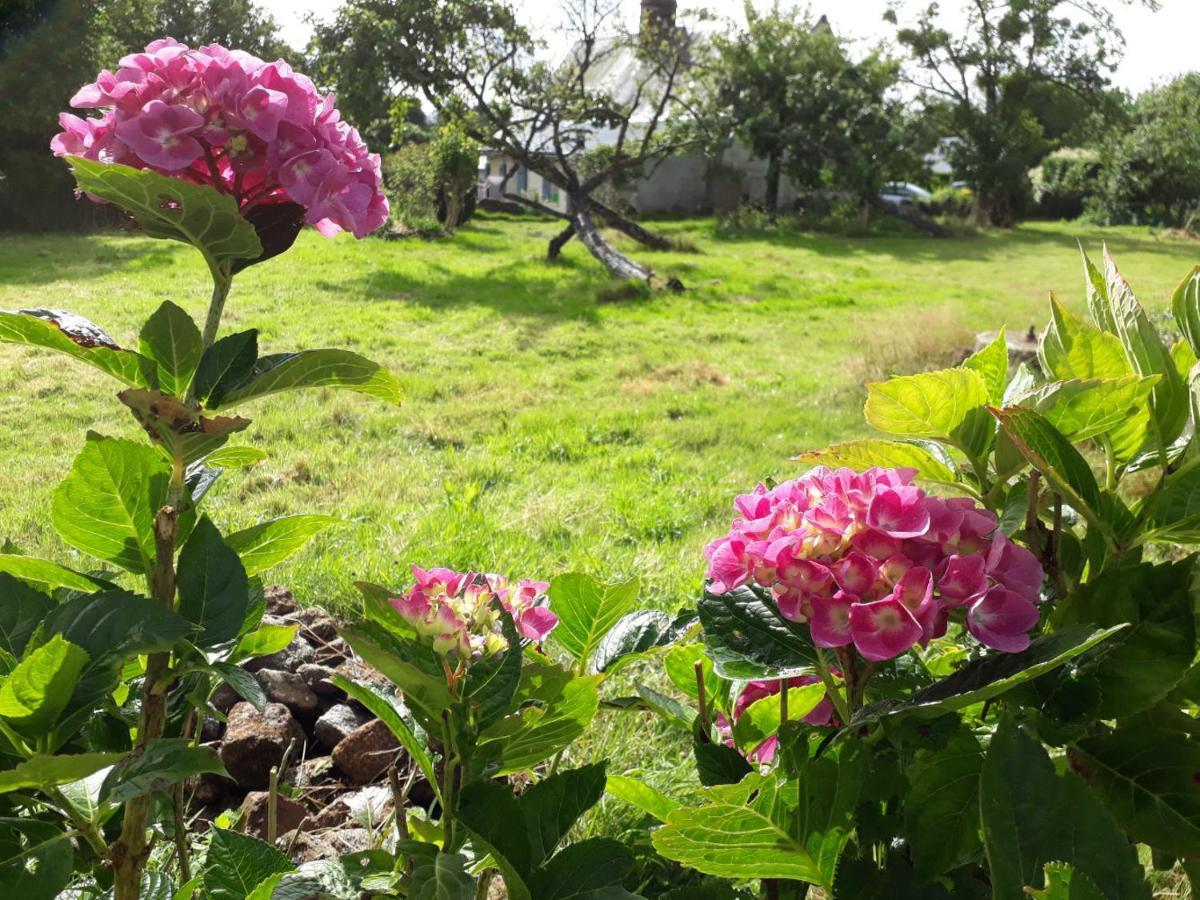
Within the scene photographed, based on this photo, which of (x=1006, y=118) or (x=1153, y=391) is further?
(x=1006, y=118)

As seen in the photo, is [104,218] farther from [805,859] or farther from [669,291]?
[805,859]

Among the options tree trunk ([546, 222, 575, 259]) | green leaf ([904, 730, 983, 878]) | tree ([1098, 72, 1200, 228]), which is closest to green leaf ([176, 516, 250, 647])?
green leaf ([904, 730, 983, 878])

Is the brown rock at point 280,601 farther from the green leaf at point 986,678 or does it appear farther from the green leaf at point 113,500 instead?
the green leaf at point 986,678

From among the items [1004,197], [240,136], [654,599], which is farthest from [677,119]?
[240,136]

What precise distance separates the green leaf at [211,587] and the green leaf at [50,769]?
176mm

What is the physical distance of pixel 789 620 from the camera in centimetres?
95

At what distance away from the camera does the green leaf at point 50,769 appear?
0.71 m

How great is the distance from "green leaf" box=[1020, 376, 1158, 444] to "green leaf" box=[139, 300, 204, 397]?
0.81 m

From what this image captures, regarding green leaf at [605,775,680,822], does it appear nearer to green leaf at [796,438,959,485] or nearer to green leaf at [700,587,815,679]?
green leaf at [700,587,815,679]

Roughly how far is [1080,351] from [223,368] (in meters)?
0.85

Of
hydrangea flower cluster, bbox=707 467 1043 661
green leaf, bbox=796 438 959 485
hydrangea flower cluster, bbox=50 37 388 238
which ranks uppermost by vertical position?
hydrangea flower cluster, bbox=50 37 388 238

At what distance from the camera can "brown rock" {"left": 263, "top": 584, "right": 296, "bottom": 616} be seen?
2859 millimetres

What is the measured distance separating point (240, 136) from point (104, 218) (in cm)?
1855

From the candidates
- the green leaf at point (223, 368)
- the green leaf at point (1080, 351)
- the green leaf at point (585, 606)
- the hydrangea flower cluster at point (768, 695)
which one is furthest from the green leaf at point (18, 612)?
the green leaf at point (1080, 351)
